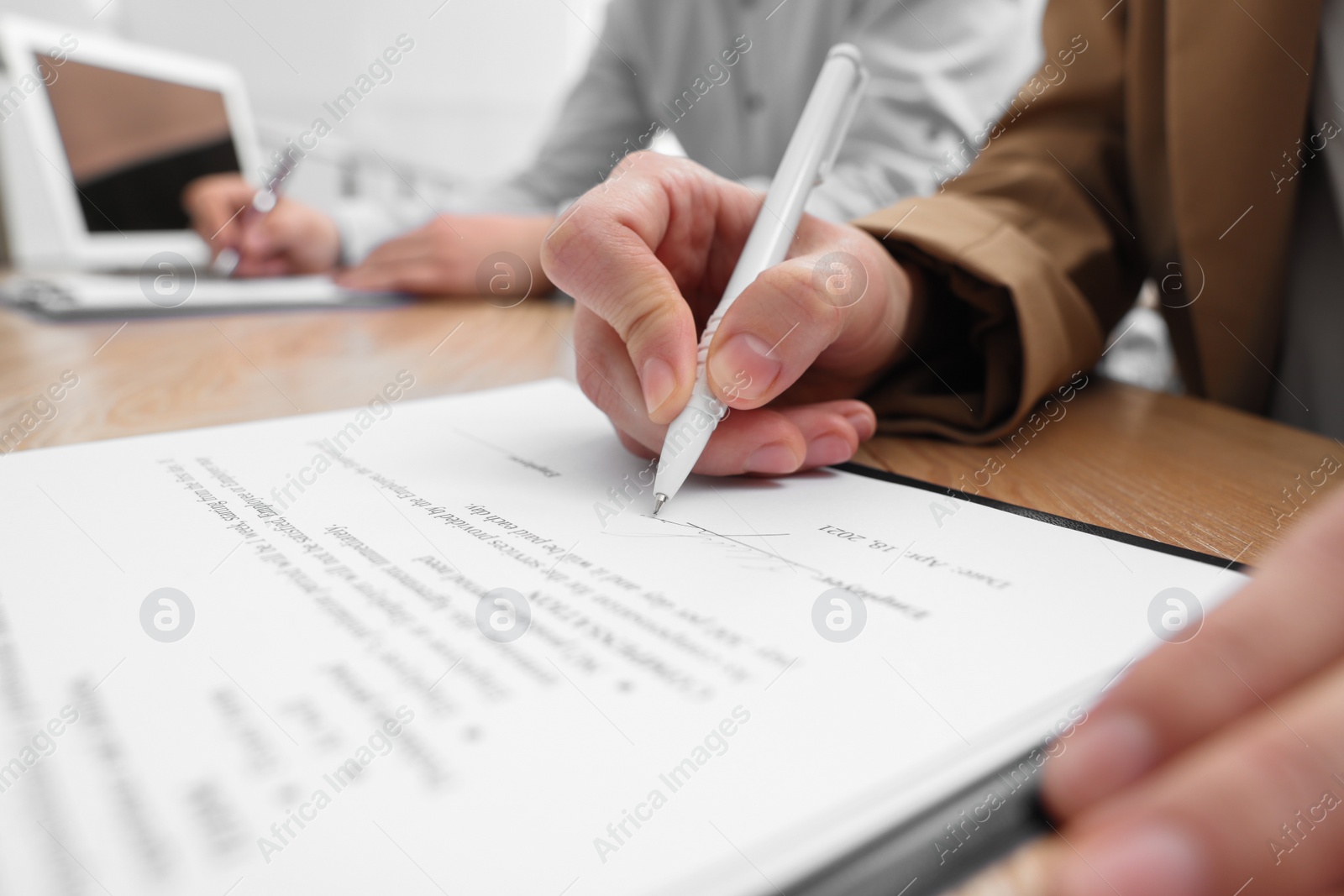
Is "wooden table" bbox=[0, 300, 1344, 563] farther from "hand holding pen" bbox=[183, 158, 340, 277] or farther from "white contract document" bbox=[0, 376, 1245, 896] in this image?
"hand holding pen" bbox=[183, 158, 340, 277]

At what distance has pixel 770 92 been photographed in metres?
1.13

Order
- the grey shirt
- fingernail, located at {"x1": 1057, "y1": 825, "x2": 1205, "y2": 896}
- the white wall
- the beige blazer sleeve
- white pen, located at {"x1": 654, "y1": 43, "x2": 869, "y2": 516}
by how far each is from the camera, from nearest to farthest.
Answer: fingernail, located at {"x1": 1057, "y1": 825, "x2": 1205, "y2": 896} < white pen, located at {"x1": 654, "y1": 43, "x2": 869, "y2": 516} < the beige blazer sleeve < the grey shirt < the white wall

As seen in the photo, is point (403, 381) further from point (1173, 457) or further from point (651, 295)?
point (1173, 457)

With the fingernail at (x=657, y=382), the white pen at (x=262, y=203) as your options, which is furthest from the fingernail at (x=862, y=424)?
the white pen at (x=262, y=203)

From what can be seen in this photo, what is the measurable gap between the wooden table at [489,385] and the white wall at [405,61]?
1414mm

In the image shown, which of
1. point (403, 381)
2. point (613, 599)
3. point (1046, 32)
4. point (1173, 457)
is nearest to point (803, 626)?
point (613, 599)

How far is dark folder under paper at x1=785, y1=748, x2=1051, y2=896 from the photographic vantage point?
0.14 metres

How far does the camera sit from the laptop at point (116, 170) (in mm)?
883

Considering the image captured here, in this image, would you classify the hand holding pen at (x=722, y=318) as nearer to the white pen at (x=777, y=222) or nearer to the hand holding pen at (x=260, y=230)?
the white pen at (x=777, y=222)

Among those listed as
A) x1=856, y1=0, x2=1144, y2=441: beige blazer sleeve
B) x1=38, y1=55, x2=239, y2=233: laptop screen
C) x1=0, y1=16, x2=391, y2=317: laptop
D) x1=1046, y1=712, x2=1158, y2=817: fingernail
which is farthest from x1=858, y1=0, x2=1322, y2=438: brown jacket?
x1=38, y1=55, x2=239, y2=233: laptop screen

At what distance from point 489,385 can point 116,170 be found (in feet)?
3.17

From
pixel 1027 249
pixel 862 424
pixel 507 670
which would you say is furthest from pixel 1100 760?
pixel 1027 249

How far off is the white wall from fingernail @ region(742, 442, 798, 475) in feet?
6.03

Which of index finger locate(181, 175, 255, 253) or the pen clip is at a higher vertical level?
the pen clip
